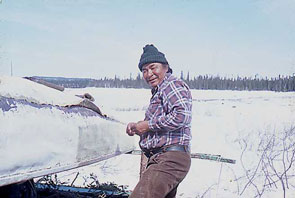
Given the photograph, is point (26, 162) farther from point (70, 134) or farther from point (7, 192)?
point (7, 192)

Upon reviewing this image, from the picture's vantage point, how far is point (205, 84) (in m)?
96.9

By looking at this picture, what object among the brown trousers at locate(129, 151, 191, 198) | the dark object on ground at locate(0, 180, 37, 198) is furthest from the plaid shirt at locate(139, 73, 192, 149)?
the dark object on ground at locate(0, 180, 37, 198)

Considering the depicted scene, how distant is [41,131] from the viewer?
1.75 m

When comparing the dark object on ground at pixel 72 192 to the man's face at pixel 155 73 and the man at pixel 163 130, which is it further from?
the man's face at pixel 155 73

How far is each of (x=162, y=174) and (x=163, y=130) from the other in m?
0.32

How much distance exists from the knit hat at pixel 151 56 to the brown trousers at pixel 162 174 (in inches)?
28.0

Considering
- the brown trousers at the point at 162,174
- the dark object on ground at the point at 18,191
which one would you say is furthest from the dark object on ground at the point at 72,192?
the brown trousers at the point at 162,174

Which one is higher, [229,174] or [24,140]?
[24,140]

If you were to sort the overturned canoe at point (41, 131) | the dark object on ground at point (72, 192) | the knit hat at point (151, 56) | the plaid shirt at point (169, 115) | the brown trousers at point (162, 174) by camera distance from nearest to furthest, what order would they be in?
the overturned canoe at point (41, 131)
the brown trousers at point (162, 174)
the plaid shirt at point (169, 115)
the knit hat at point (151, 56)
the dark object on ground at point (72, 192)

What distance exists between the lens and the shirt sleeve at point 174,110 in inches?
96.6

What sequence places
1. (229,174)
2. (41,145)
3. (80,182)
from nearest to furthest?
1. (41,145)
2. (80,182)
3. (229,174)

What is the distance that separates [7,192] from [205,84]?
3781 inches

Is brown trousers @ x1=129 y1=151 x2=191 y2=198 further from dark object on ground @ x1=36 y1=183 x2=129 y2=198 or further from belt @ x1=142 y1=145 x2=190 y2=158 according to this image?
dark object on ground @ x1=36 y1=183 x2=129 y2=198

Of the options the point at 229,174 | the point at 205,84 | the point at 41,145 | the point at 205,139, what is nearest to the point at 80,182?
the point at 229,174
